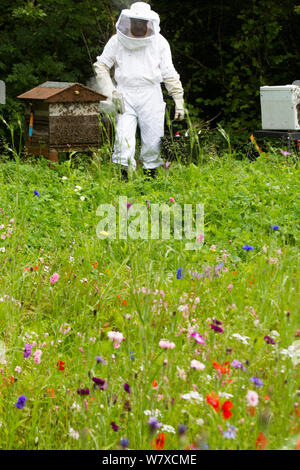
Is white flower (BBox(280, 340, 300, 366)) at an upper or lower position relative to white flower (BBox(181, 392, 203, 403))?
upper

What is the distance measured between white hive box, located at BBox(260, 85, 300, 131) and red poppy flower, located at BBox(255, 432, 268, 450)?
6.27m

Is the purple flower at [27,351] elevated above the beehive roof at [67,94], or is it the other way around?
the beehive roof at [67,94]

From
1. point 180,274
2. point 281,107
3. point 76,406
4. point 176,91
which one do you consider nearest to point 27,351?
point 76,406

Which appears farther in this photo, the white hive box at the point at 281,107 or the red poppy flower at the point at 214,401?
the white hive box at the point at 281,107

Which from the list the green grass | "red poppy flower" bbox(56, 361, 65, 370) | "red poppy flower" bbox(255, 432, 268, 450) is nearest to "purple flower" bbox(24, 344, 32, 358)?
the green grass

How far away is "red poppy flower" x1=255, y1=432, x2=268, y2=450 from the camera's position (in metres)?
1.64

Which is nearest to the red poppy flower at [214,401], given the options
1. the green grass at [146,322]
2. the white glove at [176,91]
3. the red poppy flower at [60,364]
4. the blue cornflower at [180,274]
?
the green grass at [146,322]

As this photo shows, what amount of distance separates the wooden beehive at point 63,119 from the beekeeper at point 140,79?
29 cm

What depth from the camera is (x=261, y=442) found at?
1.72 metres

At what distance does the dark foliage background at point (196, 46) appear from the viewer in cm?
1027

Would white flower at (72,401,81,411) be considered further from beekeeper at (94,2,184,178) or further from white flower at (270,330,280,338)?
beekeeper at (94,2,184,178)

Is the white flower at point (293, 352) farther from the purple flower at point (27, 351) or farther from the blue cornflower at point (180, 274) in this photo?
the blue cornflower at point (180, 274)

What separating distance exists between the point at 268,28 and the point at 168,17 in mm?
1997
